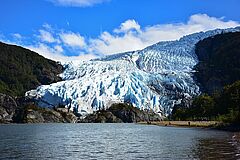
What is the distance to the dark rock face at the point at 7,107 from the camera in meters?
165

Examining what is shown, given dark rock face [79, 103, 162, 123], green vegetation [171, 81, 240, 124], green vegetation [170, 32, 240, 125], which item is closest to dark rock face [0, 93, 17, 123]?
dark rock face [79, 103, 162, 123]

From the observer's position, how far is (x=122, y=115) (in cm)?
16275

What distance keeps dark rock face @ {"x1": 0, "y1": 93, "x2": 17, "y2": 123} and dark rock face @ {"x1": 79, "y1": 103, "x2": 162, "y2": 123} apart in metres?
31.3

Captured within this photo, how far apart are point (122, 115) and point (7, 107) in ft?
161

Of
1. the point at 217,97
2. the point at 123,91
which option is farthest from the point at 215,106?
the point at 123,91

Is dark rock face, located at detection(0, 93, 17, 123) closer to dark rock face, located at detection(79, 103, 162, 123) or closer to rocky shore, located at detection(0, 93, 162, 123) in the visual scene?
rocky shore, located at detection(0, 93, 162, 123)

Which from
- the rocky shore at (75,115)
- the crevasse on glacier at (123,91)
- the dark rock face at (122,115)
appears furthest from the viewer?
the crevasse on glacier at (123,91)

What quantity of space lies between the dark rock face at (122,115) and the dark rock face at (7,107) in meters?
31.3

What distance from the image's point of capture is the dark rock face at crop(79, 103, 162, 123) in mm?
159038

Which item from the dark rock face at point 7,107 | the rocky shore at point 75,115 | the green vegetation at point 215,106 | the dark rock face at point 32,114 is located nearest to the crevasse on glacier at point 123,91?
the rocky shore at point 75,115

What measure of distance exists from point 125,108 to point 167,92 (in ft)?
86.0

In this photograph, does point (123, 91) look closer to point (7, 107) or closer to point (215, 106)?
point (7, 107)

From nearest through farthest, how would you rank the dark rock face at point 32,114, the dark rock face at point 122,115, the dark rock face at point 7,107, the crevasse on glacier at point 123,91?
the dark rock face at point 32,114 → the dark rock face at point 122,115 → the dark rock face at point 7,107 → the crevasse on glacier at point 123,91

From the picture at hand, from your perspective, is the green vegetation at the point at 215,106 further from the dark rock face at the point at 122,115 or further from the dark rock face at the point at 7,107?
the dark rock face at the point at 7,107
